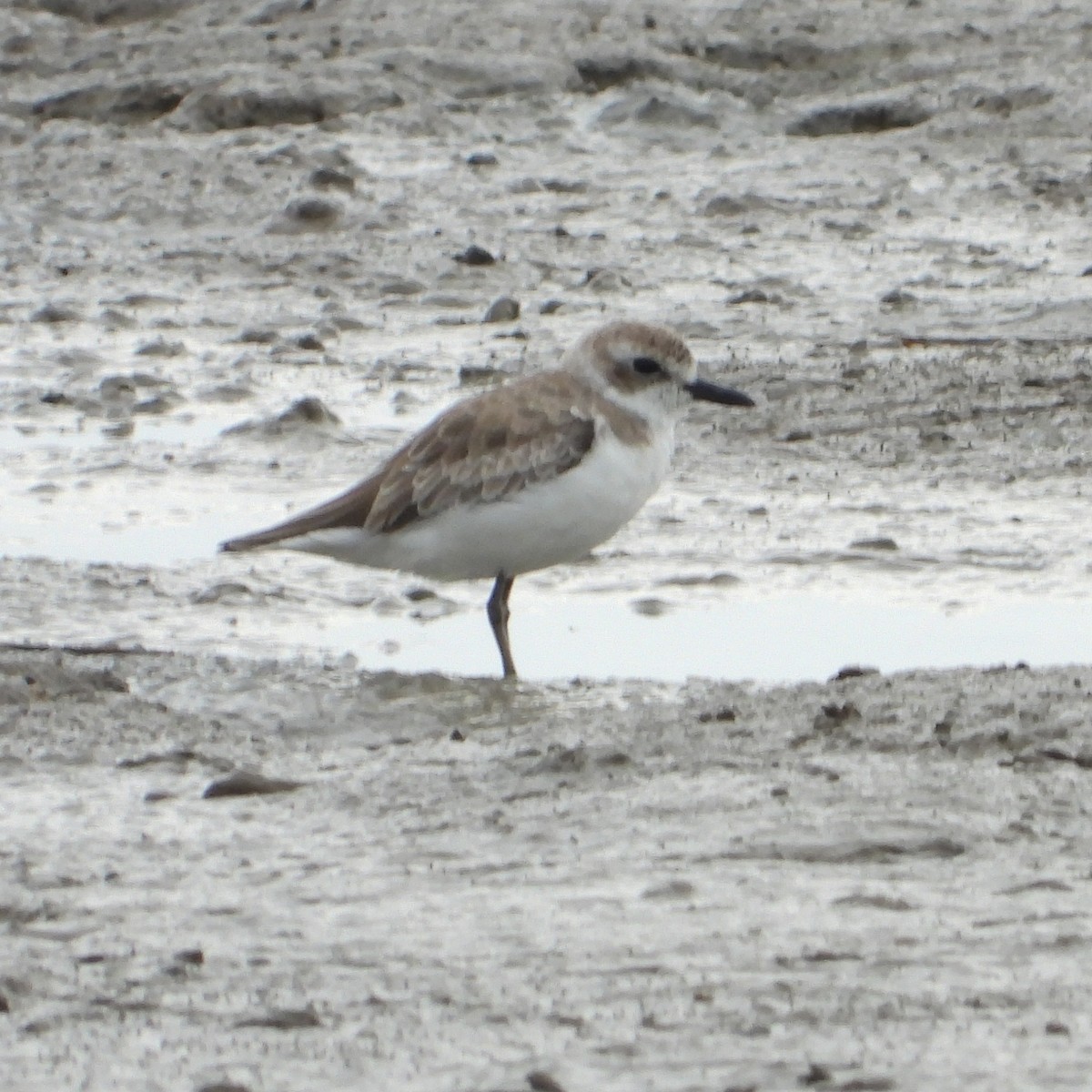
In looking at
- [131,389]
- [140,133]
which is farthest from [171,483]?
[140,133]

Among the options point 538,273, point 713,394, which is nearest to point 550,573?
point 713,394

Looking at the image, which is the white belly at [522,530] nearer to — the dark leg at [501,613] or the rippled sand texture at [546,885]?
the dark leg at [501,613]

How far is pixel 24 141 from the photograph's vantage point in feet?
41.5

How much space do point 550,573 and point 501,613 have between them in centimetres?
98

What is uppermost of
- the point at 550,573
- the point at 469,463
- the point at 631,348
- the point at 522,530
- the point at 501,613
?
the point at 631,348

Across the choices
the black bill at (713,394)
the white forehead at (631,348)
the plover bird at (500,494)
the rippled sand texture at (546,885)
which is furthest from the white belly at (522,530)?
the rippled sand texture at (546,885)

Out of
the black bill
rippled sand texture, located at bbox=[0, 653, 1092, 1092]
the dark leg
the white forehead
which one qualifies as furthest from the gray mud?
the white forehead

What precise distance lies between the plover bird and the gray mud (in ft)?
0.86

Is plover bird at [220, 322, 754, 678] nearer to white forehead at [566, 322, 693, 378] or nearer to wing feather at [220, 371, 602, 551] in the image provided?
wing feather at [220, 371, 602, 551]

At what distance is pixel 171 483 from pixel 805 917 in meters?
4.46

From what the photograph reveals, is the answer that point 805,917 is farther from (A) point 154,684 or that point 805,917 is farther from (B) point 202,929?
(A) point 154,684

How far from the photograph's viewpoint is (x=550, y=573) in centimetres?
723

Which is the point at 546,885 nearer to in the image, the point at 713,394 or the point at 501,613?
the point at 501,613

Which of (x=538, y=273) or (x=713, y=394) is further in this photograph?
(x=538, y=273)
